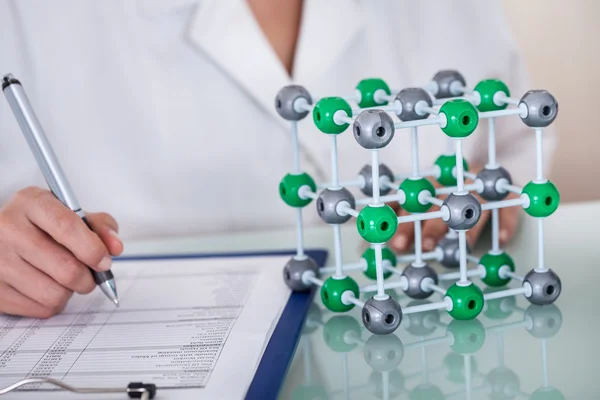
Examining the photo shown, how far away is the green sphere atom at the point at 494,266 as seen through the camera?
24.1 inches

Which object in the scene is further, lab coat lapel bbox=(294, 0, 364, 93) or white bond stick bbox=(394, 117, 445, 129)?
lab coat lapel bbox=(294, 0, 364, 93)

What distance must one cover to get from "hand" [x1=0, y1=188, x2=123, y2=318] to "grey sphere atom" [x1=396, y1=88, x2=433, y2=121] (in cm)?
24

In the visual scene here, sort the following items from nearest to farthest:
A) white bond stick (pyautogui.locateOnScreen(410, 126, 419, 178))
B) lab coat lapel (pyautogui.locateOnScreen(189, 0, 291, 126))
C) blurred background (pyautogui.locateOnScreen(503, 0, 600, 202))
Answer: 1. white bond stick (pyautogui.locateOnScreen(410, 126, 419, 178))
2. lab coat lapel (pyautogui.locateOnScreen(189, 0, 291, 126))
3. blurred background (pyautogui.locateOnScreen(503, 0, 600, 202))

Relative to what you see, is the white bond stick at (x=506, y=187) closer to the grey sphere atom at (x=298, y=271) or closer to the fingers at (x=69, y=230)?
the grey sphere atom at (x=298, y=271)

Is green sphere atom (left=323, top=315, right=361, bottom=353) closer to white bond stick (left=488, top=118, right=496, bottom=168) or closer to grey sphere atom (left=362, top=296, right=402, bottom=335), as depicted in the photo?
grey sphere atom (left=362, top=296, right=402, bottom=335)

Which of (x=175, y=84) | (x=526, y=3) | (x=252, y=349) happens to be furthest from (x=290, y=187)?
(x=526, y=3)

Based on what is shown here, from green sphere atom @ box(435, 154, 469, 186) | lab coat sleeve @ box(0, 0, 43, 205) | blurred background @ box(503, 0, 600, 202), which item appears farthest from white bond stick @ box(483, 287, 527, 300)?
blurred background @ box(503, 0, 600, 202)

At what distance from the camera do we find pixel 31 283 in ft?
1.97

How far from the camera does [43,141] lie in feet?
2.05

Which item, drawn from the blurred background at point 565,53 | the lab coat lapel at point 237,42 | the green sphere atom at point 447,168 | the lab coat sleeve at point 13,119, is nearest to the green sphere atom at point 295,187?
the green sphere atom at point 447,168

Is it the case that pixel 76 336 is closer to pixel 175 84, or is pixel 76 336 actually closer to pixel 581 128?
pixel 175 84

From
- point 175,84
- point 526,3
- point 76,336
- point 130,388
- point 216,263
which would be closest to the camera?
point 130,388

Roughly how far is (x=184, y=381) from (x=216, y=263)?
267 mm

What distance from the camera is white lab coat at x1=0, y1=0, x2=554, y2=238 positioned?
1.02m
